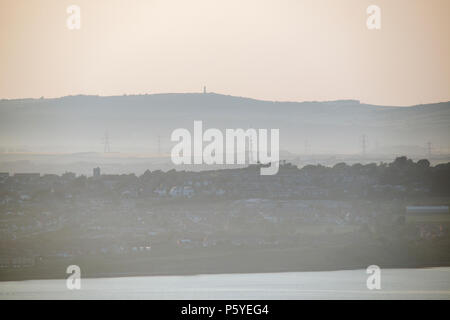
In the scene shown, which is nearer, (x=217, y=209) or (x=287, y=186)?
(x=217, y=209)

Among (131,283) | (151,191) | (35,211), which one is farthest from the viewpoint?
(151,191)

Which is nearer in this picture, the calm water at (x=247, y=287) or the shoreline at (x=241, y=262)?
the calm water at (x=247, y=287)

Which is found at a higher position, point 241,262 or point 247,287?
point 241,262

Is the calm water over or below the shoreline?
below

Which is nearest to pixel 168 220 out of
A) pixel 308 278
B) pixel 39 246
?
pixel 39 246

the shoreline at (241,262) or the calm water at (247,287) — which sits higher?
the shoreline at (241,262)

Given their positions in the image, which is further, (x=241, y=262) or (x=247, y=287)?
(x=241, y=262)

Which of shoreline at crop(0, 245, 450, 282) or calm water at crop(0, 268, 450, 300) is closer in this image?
calm water at crop(0, 268, 450, 300)
